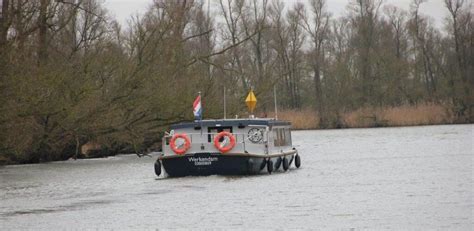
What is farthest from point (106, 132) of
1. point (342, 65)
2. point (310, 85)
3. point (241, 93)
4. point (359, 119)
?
point (310, 85)

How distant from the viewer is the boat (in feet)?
104

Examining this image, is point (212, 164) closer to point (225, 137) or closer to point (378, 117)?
point (225, 137)

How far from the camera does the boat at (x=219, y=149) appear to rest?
31.7 meters

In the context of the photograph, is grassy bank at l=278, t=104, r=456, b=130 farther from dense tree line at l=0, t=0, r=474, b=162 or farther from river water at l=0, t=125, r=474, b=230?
river water at l=0, t=125, r=474, b=230

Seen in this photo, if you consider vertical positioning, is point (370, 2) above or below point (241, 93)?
above

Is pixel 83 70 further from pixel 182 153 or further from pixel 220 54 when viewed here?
pixel 220 54

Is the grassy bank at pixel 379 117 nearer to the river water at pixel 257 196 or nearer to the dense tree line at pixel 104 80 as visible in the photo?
the dense tree line at pixel 104 80

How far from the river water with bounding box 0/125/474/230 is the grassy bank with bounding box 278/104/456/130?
25821 millimetres

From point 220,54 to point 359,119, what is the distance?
77.4 feet

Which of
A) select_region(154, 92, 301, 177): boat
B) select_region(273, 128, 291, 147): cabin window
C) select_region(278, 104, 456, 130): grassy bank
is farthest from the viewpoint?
select_region(278, 104, 456, 130): grassy bank

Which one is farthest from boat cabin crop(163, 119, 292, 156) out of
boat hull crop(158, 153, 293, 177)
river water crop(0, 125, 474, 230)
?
river water crop(0, 125, 474, 230)

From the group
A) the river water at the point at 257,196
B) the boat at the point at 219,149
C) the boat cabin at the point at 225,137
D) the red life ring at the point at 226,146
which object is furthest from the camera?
the boat cabin at the point at 225,137

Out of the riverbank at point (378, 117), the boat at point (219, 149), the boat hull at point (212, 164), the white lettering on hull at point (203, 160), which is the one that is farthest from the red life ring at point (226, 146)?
the riverbank at point (378, 117)

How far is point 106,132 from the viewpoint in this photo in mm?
42938
